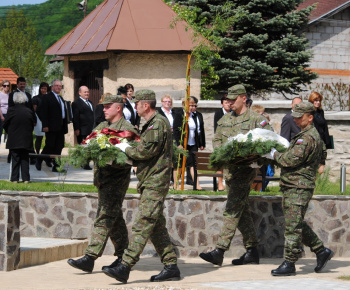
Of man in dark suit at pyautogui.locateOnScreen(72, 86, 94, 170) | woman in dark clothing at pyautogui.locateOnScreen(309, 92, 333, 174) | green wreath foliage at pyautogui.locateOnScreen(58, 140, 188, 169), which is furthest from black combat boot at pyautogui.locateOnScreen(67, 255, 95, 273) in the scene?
man in dark suit at pyautogui.locateOnScreen(72, 86, 94, 170)

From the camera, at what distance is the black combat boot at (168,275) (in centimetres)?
895

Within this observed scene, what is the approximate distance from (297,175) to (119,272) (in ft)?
7.38

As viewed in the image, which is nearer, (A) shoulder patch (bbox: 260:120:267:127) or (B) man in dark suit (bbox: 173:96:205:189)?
(A) shoulder patch (bbox: 260:120:267:127)

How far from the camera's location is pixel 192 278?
9.18m

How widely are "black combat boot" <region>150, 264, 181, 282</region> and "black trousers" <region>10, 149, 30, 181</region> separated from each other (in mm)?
5630

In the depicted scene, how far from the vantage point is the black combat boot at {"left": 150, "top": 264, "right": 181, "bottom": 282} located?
895 cm

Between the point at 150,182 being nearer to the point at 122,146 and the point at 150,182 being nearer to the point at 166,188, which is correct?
the point at 166,188

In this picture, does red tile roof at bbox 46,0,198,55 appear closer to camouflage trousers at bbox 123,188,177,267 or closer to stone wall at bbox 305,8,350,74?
stone wall at bbox 305,8,350,74

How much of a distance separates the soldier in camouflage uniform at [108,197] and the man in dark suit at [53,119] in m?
7.38

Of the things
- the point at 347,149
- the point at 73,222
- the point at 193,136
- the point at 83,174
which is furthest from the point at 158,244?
Answer: the point at 347,149

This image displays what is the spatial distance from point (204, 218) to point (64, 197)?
1940 millimetres

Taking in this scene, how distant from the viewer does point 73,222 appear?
37.7ft

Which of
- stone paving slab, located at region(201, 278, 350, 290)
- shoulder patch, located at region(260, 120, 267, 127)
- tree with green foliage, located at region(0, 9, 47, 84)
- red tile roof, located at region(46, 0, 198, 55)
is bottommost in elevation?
stone paving slab, located at region(201, 278, 350, 290)

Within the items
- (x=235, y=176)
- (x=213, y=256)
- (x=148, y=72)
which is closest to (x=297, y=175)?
(x=235, y=176)
